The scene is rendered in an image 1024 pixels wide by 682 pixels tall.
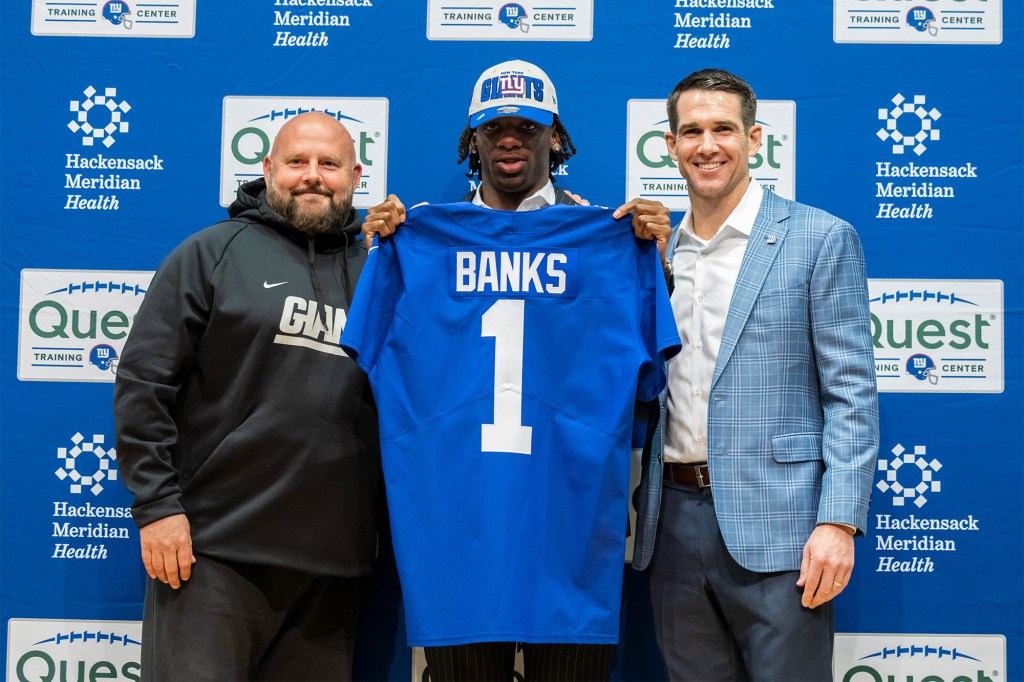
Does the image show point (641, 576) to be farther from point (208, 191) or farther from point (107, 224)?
point (107, 224)

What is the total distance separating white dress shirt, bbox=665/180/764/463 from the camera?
227 centimetres

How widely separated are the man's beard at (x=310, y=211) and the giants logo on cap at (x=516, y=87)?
21.9 inches

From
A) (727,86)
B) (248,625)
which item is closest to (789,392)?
(727,86)

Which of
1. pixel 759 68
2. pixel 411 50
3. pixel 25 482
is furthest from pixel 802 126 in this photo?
pixel 25 482

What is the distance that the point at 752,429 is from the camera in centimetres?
219

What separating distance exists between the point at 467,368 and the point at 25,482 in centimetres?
179

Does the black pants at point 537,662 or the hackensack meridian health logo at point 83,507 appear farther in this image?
the hackensack meridian health logo at point 83,507

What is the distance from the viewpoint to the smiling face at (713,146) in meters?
2.30

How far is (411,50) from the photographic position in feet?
10.2

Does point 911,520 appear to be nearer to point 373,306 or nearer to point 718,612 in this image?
point 718,612

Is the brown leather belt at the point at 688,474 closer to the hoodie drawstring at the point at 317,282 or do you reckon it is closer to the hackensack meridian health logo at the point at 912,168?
the hoodie drawstring at the point at 317,282

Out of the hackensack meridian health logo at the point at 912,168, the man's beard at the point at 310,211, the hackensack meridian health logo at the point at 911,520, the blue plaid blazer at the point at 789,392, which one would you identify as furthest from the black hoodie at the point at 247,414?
the hackensack meridian health logo at the point at 912,168

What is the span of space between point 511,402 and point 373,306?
45 cm

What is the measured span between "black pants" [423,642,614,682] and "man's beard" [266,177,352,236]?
1224 millimetres
